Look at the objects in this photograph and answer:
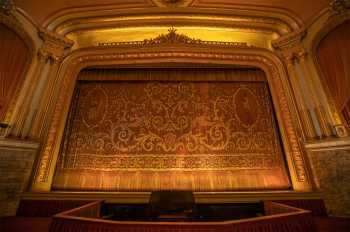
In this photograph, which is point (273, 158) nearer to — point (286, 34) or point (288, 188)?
point (288, 188)

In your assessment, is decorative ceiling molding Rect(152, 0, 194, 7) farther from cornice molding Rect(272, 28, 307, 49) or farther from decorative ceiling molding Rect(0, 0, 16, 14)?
decorative ceiling molding Rect(0, 0, 16, 14)

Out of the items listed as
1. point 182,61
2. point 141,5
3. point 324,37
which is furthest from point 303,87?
point 141,5

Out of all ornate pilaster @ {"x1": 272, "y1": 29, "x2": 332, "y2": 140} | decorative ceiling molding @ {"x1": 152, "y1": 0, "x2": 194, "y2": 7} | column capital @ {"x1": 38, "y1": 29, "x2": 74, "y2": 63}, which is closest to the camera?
ornate pilaster @ {"x1": 272, "y1": 29, "x2": 332, "y2": 140}

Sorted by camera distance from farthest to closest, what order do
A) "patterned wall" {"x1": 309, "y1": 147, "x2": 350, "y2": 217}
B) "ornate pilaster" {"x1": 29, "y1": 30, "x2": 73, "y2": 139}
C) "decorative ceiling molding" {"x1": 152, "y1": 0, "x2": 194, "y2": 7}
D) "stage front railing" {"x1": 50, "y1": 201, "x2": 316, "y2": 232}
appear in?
"decorative ceiling molding" {"x1": 152, "y1": 0, "x2": 194, "y2": 7}
"ornate pilaster" {"x1": 29, "y1": 30, "x2": 73, "y2": 139}
"patterned wall" {"x1": 309, "y1": 147, "x2": 350, "y2": 217}
"stage front railing" {"x1": 50, "y1": 201, "x2": 316, "y2": 232}

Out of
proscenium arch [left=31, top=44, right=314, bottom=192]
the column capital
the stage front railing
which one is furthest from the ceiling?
the stage front railing

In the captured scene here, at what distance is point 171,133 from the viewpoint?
12.0 feet

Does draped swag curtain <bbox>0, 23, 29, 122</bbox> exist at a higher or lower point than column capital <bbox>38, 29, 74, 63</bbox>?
lower

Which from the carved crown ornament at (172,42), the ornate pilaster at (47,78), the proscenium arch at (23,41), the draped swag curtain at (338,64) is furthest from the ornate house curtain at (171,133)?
the draped swag curtain at (338,64)

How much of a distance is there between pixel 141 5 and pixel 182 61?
1421mm

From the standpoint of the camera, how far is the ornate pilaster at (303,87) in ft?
10.1

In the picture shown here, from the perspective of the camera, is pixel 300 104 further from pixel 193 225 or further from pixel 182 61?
pixel 193 225

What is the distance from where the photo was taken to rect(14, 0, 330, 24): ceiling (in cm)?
333

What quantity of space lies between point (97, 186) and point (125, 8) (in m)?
3.58

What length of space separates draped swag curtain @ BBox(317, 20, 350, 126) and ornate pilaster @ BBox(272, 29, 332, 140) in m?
0.24
